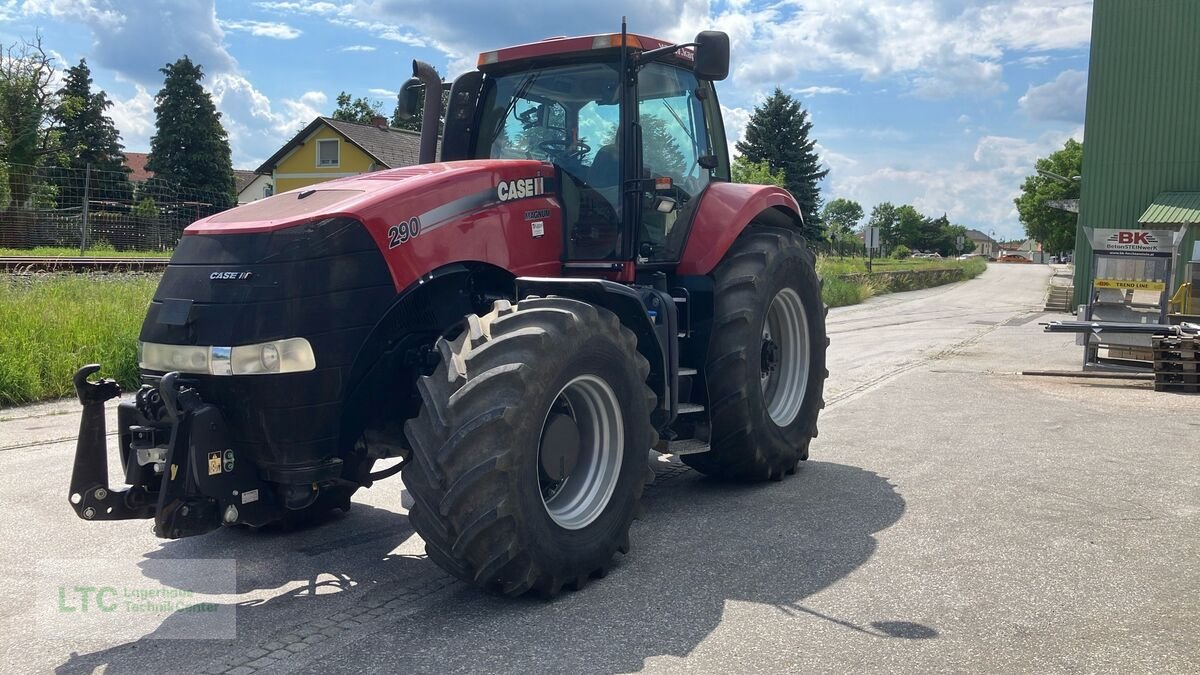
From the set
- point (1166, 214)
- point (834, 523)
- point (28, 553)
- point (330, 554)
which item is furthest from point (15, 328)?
point (1166, 214)

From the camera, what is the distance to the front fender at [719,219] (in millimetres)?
6184

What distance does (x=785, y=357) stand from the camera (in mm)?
7176

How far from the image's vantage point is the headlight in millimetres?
4047

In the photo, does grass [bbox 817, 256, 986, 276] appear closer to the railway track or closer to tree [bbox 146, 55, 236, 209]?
the railway track

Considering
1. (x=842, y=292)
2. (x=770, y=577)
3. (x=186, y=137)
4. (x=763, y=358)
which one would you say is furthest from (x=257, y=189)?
(x=770, y=577)

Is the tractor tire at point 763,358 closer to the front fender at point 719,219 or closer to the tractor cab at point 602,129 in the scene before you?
the front fender at point 719,219

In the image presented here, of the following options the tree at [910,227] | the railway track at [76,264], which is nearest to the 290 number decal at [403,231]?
the railway track at [76,264]

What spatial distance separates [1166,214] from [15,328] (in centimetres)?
2779

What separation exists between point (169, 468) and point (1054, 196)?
85474mm

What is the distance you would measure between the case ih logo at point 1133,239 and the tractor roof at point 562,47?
10.2 metres

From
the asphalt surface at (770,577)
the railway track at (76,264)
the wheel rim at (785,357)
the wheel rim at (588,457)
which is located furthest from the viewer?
the railway track at (76,264)

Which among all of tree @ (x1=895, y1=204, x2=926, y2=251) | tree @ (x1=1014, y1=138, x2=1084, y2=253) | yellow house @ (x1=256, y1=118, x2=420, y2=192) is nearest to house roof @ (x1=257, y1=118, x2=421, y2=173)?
yellow house @ (x1=256, y1=118, x2=420, y2=192)

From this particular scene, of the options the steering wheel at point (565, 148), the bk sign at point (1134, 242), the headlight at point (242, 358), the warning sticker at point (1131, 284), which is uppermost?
the steering wheel at point (565, 148)

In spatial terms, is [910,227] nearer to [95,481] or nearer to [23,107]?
[23,107]
